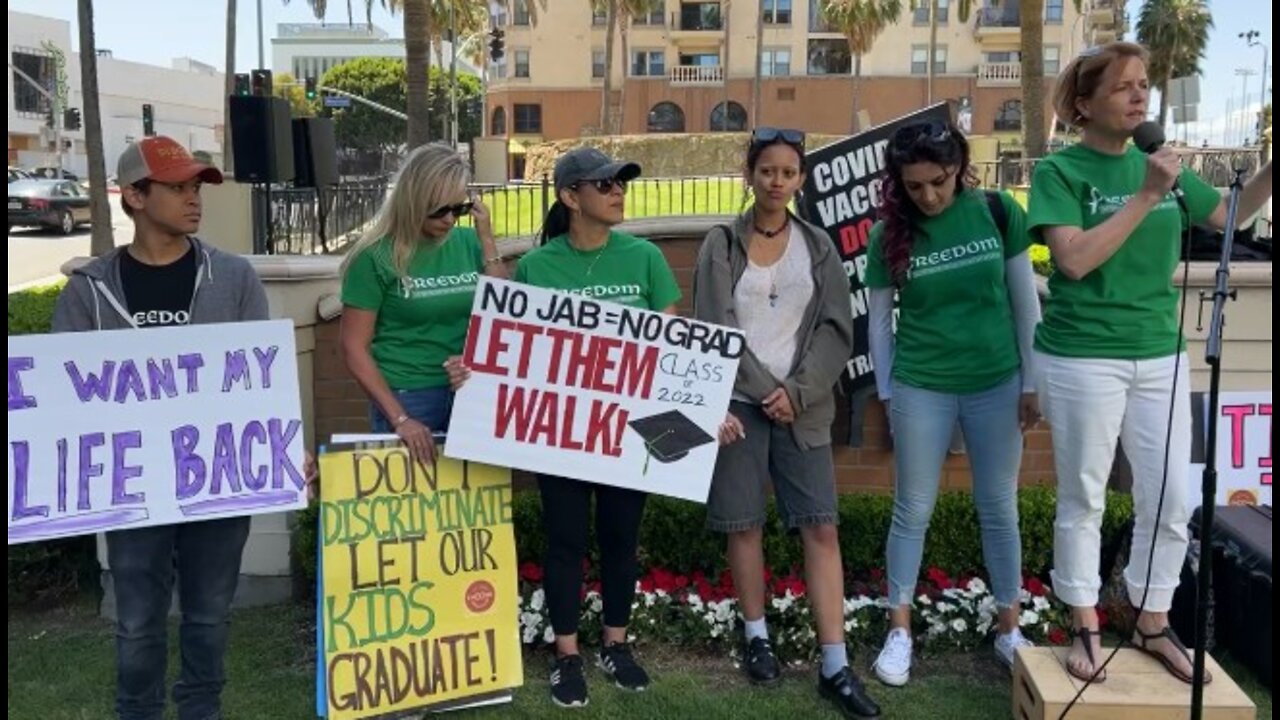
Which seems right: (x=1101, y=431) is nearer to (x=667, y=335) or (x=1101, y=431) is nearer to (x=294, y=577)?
(x=667, y=335)

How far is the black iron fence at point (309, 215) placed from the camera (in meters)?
6.45

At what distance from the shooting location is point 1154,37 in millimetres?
58188

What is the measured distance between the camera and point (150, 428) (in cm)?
309

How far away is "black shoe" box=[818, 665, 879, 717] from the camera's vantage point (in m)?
3.47

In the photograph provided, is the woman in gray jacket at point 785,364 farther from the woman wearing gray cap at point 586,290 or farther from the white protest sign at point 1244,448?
the white protest sign at point 1244,448

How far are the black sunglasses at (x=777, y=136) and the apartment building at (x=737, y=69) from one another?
193ft

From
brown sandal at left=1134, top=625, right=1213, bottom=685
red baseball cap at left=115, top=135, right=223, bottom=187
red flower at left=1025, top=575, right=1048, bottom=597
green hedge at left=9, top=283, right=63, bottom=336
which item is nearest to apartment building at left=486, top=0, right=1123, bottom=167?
green hedge at left=9, top=283, right=63, bottom=336

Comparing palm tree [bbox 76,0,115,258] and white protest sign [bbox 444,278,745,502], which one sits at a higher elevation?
palm tree [bbox 76,0,115,258]

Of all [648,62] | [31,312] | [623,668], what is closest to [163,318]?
[623,668]

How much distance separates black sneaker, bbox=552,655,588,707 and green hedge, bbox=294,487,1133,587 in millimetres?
810

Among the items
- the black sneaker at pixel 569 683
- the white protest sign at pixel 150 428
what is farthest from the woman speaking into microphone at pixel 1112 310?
the white protest sign at pixel 150 428

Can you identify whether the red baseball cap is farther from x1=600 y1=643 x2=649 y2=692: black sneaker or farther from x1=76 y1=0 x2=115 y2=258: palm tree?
x1=76 y1=0 x2=115 y2=258: palm tree

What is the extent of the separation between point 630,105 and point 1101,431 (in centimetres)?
6169

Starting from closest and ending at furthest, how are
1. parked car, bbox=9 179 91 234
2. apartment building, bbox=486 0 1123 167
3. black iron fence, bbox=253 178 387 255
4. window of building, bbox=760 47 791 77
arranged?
1. black iron fence, bbox=253 178 387 255
2. parked car, bbox=9 179 91 234
3. apartment building, bbox=486 0 1123 167
4. window of building, bbox=760 47 791 77
